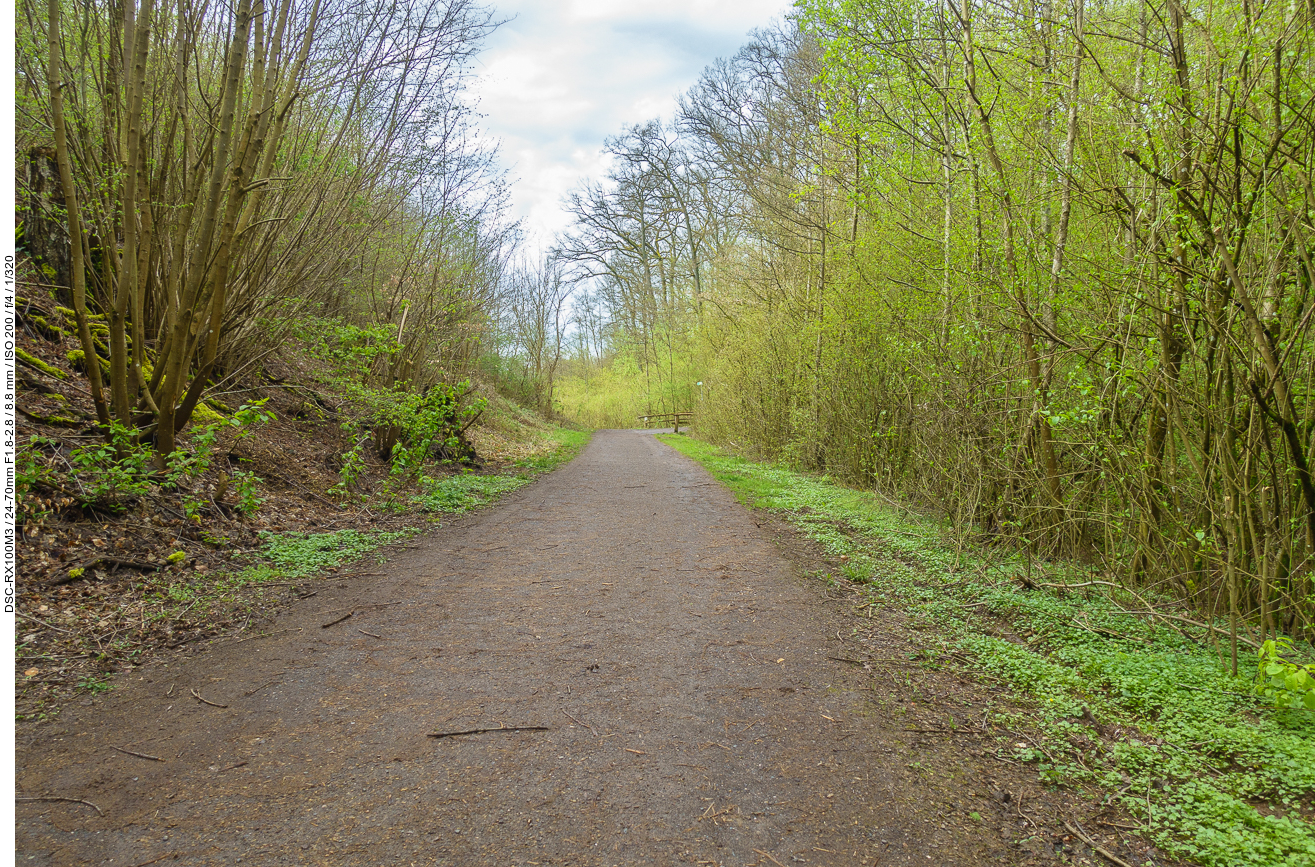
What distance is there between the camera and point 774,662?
11.1 ft

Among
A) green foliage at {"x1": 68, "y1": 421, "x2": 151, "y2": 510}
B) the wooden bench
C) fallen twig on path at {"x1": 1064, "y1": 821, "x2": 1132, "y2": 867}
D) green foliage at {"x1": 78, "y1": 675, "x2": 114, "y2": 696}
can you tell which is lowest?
fallen twig on path at {"x1": 1064, "y1": 821, "x2": 1132, "y2": 867}

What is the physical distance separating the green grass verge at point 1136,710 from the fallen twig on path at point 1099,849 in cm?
19

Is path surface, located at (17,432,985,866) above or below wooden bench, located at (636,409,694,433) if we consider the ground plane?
below

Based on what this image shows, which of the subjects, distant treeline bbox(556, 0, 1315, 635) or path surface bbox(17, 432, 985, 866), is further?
distant treeline bbox(556, 0, 1315, 635)

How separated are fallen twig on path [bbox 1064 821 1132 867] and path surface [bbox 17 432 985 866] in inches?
15.7

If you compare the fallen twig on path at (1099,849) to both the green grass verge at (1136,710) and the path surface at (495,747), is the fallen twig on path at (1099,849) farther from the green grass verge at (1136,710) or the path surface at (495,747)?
the path surface at (495,747)

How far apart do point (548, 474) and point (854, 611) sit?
307 inches

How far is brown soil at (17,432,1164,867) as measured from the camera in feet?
6.54

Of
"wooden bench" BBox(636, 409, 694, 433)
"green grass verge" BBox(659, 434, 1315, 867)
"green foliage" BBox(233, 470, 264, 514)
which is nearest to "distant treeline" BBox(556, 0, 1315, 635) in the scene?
"green grass verge" BBox(659, 434, 1315, 867)

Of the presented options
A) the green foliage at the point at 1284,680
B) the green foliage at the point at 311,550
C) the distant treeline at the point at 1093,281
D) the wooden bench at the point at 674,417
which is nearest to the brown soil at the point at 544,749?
the green foliage at the point at 311,550

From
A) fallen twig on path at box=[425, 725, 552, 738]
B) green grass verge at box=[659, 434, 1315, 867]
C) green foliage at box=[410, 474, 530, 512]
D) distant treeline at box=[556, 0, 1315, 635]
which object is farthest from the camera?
green foliage at box=[410, 474, 530, 512]

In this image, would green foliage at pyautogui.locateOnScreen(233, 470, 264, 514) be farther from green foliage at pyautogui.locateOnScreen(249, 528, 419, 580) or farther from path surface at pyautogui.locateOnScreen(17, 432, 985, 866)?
path surface at pyautogui.locateOnScreen(17, 432, 985, 866)

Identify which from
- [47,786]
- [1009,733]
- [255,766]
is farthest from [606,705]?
[47,786]

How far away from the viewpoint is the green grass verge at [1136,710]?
2102 mm
